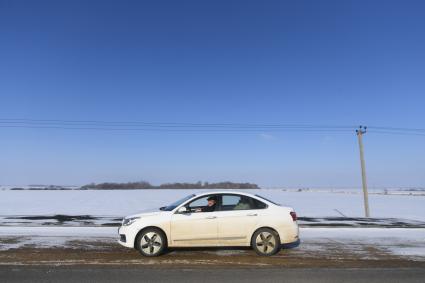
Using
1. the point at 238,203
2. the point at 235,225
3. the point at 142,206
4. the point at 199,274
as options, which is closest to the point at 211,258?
the point at 235,225

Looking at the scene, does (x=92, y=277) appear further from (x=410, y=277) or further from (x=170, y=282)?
(x=410, y=277)

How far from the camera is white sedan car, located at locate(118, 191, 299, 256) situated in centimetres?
992

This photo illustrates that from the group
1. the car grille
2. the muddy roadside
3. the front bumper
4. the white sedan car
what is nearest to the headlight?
the white sedan car

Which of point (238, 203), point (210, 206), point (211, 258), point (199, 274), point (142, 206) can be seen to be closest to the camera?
point (199, 274)

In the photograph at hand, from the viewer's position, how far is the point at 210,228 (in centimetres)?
1009

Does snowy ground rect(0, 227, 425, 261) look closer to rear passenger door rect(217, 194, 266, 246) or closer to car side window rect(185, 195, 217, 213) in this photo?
rear passenger door rect(217, 194, 266, 246)

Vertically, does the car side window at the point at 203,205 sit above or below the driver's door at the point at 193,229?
above

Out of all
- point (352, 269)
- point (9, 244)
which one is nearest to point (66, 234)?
point (9, 244)

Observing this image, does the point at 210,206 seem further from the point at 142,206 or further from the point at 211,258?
the point at 142,206

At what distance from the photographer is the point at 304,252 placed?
10.6 meters

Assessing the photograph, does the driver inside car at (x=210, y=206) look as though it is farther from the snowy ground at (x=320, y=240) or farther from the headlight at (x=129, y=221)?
the headlight at (x=129, y=221)

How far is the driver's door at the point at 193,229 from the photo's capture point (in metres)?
10.0

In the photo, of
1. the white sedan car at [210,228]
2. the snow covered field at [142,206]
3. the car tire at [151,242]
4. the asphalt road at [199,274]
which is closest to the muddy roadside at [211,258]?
the car tire at [151,242]

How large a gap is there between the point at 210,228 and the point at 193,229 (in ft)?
1.33
